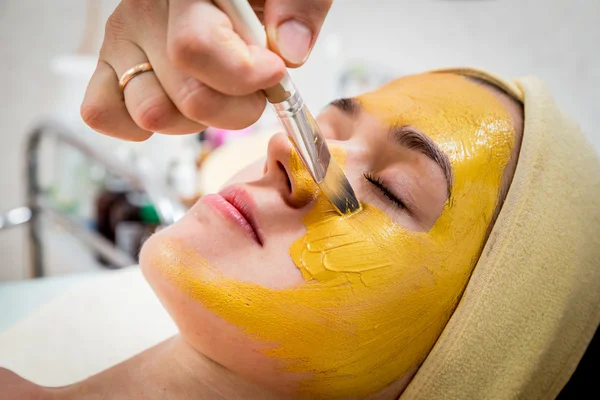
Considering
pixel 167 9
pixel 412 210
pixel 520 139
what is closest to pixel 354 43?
pixel 520 139

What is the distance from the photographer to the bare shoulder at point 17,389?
0.66m

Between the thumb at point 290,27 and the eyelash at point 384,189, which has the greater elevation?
the thumb at point 290,27

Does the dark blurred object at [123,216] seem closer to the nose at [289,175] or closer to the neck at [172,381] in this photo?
the neck at [172,381]

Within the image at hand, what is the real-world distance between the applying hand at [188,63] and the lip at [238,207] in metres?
0.17

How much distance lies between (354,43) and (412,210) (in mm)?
1480

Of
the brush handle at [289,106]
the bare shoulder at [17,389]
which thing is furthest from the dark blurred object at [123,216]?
the brush handle at [289,106]

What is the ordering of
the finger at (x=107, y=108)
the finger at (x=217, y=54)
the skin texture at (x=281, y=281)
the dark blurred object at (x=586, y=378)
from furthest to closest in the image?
the dark blurred object at (x=586, y=378)
the skin texture at (x=281, y=281)
the finger at (x=107, y=108)
the finger at (x=217, y=54)

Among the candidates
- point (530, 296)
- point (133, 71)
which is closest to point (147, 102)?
point (133, 71)

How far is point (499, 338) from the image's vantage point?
655mm

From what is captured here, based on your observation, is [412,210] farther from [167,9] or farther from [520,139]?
[167,9]

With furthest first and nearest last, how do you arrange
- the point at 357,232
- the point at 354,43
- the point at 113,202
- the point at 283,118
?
1. the point at 113,202
2. the point at 354,43
3. the point at 357,232
4. the point at 283,118

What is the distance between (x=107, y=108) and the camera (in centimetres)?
48

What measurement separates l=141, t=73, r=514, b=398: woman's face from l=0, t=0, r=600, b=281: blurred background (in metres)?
0.63

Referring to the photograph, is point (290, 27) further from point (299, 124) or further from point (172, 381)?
point (172, 381)
